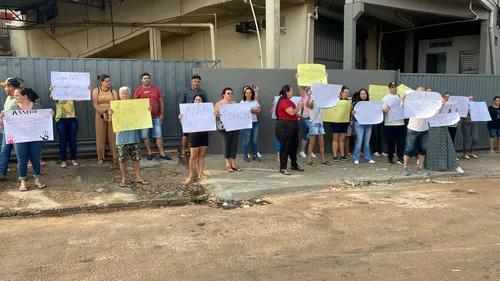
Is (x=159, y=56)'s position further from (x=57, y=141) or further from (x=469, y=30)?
(x=469, y=30)

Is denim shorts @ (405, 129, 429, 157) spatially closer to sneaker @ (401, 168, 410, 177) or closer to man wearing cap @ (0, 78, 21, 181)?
sneaker @ (401, 168, 410, 177)

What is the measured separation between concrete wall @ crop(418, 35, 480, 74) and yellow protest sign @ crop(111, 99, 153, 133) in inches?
563

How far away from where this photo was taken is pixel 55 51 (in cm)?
1775

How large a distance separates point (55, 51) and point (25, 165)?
12.9 metres

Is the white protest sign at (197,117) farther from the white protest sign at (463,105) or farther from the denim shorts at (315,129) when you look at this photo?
the white protest sign at (463,105)

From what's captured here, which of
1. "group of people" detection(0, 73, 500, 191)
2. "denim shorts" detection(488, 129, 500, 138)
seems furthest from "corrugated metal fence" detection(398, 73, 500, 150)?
"group of people" detection(0, 73, 500, 191)

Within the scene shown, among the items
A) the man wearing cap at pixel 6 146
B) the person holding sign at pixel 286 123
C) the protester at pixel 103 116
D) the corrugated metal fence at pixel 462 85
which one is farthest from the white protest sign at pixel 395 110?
the man wearing cap at pixel 6 146

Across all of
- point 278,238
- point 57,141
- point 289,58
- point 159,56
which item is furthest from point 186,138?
point 159,56

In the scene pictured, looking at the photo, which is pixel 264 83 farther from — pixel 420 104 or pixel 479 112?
pixel 479 112

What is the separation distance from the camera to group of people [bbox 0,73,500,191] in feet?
23.3

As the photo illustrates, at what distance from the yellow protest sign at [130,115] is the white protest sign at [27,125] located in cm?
115

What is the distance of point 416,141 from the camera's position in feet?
27.4

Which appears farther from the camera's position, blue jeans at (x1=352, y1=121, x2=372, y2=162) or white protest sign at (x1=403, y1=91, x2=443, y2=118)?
blue jeans at (x1=352, y1=121, x2=372, y2=162)

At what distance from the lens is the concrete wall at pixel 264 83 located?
31.2ft
